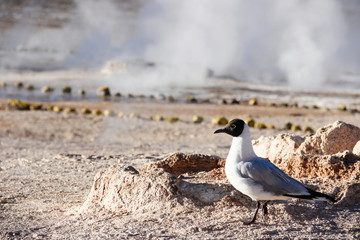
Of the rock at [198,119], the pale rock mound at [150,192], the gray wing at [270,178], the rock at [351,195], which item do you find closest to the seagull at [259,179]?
the gray wing at [270,178]

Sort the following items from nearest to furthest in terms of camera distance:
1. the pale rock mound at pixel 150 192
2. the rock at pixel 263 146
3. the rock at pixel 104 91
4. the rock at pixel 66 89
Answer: the pale rock mound at pixel 150 192, the rock at pixel 263 146, the rock at pixel 104 91, the rock at pixel 66 89

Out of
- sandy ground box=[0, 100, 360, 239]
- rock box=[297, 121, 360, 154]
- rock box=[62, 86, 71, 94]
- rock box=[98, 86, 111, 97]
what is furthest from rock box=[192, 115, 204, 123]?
rock box=[297, 121, 360, 154]

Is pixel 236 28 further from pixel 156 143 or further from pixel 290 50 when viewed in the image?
pixel 156 143

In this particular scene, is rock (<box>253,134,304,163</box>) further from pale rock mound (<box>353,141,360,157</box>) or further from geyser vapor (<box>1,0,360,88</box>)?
geyser vapor (<box>1,0,360,88</box>)

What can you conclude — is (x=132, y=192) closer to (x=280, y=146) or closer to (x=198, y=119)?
(x=280, y=146)

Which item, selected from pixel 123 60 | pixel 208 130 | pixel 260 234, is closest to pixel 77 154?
pixel 208 130

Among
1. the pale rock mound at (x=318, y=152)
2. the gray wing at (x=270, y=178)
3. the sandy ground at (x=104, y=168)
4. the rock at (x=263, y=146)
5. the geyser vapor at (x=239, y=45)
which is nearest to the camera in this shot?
the gray wing at (x=270, y=178)

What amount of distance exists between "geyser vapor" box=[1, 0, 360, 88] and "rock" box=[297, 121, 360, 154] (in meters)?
14.6

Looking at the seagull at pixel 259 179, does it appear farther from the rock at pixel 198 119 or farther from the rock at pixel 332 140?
the rock at pixel 198 119

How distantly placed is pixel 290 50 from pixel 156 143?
47.6ft

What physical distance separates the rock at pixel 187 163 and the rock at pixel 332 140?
797 mm

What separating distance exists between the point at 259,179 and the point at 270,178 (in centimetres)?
7

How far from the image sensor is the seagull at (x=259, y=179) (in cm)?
382

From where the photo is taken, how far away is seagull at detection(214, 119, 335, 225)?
3.82 m
